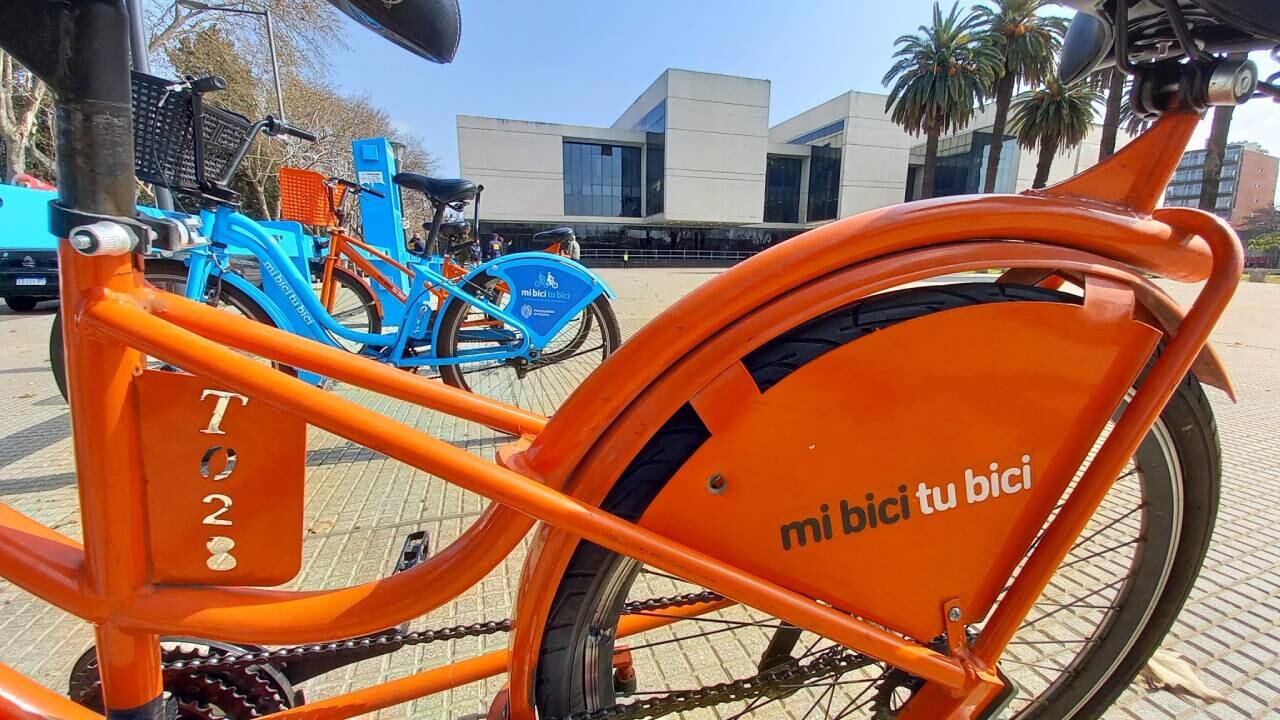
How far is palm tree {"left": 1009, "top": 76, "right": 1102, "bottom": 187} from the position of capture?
24.6 m

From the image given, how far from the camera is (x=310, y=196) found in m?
4.41

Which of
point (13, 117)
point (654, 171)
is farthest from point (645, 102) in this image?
point (13, 117)

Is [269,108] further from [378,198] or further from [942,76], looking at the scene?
[942,76]

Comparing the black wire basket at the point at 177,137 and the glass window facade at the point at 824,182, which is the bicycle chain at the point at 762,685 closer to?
the black wire basket at the point at 177,137

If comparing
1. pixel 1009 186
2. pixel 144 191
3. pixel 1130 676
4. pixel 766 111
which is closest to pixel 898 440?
pixel 1130 676

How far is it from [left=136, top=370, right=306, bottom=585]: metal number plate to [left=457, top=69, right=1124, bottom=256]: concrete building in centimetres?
4055

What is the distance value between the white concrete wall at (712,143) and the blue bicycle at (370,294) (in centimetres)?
3736

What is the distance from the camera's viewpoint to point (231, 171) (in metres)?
2.74

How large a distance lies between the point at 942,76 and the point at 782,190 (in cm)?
1815

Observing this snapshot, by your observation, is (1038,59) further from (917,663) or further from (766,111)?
(917,663)

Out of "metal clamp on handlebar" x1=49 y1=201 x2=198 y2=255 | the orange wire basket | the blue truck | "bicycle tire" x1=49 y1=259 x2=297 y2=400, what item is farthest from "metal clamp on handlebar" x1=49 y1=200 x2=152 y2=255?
the blue truck

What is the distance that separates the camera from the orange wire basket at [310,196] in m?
4.35

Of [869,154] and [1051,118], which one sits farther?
[869,154]

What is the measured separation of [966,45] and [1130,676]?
32711mm
